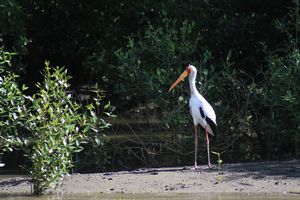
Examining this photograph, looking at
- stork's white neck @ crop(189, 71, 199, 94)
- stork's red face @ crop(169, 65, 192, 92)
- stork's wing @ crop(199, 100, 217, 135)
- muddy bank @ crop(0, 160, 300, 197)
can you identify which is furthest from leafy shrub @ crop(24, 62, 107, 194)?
stork's red face @ crop(169, 65, 192, 92)

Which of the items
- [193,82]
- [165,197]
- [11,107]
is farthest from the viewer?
[193,82]

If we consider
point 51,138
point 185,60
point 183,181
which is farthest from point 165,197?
point 185,60

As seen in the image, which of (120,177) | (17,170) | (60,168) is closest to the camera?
(60,168)

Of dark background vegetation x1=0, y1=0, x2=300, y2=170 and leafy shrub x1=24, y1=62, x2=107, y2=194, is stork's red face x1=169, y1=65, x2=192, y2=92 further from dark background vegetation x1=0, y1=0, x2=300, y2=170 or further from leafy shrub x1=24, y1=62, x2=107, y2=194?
leafy shrub x1=24, y1=62, x2=107, y2=194

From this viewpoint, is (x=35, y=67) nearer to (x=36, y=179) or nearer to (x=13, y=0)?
(x=13, y=0)

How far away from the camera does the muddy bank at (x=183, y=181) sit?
1047 cm

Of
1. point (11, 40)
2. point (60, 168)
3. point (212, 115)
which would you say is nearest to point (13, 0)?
point (11, 40)

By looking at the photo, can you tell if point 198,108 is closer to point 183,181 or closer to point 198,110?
point 198,110

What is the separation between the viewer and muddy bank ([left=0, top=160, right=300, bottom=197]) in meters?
10.5

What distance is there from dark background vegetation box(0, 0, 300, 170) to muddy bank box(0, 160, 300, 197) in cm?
134

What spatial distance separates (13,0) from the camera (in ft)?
50.1

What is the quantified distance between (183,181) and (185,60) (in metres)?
3.69

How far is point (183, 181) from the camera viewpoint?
35.9 feet

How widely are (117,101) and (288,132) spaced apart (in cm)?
656
